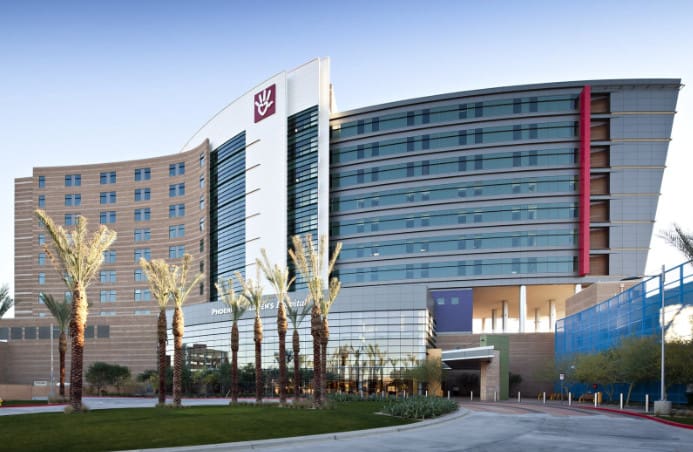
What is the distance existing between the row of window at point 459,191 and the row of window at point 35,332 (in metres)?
46.2

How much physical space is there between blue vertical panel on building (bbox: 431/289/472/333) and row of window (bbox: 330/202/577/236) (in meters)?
10.4

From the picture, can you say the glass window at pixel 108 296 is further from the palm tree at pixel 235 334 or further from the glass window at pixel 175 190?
the palm tree at pixel 235 334

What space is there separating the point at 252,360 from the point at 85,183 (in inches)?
2047

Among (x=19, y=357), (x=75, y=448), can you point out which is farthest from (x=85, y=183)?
(x=75, y=448)

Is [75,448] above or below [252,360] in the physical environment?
above

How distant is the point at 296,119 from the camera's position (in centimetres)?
9238

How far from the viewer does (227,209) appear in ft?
322

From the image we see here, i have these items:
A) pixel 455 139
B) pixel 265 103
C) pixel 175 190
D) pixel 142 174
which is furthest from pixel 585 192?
pixel 142 174

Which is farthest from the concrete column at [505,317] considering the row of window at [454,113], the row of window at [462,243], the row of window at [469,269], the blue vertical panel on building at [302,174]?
the blue vertical panel on building at [302,174]

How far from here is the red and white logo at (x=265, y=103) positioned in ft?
305

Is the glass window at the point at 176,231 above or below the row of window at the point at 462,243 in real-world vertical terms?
above

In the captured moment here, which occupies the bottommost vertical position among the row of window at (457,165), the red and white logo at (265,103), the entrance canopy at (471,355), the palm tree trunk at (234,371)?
the entrance canopy at (471,355)

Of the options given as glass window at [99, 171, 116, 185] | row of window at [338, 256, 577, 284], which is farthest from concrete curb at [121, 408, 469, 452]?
glass window at [99, 171, 116, 185]

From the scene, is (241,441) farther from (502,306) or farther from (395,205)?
(502,306)
